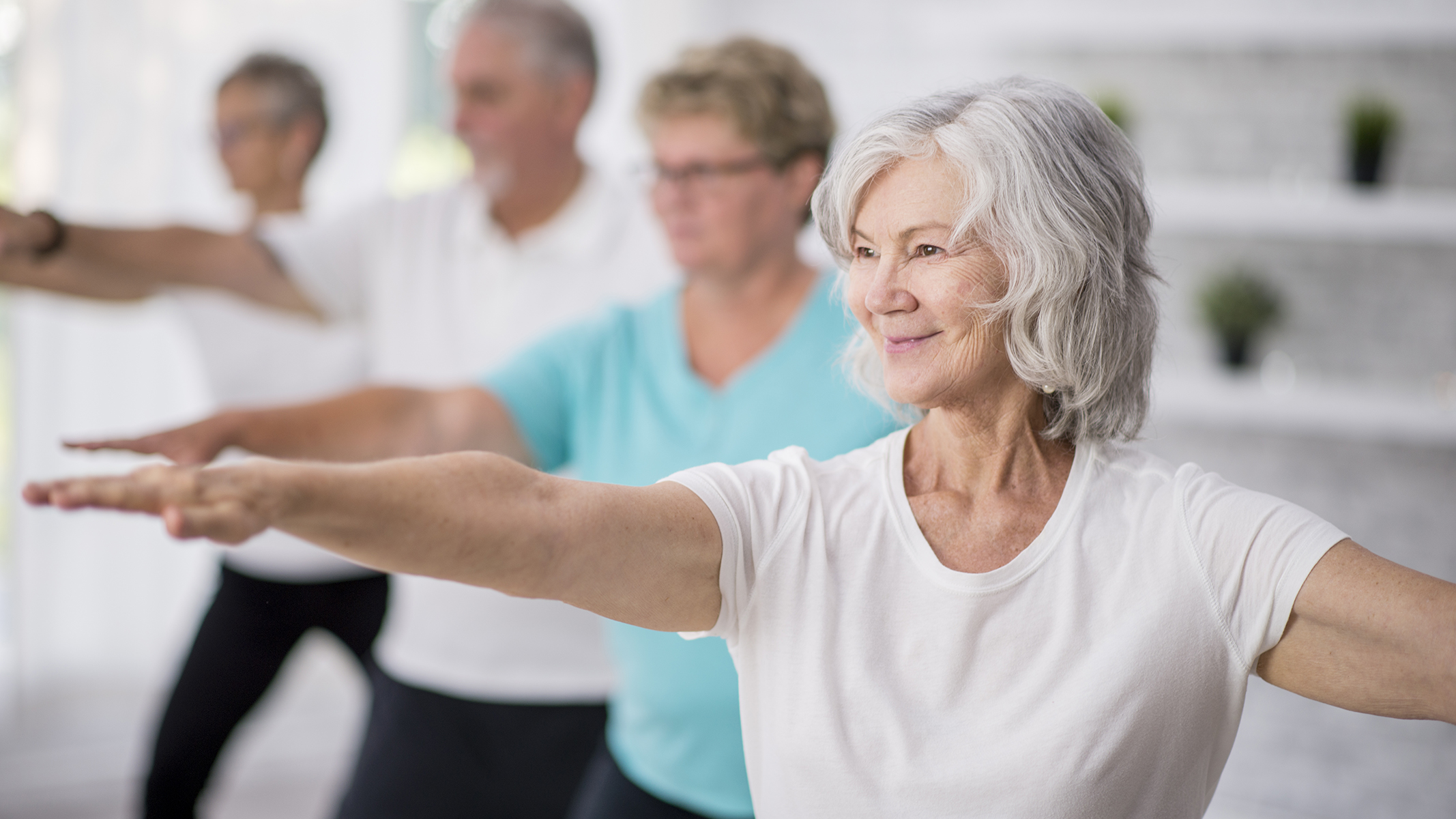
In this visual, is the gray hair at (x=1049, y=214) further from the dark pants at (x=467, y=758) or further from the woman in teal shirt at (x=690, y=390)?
the dark pants at (x=467, y=758)

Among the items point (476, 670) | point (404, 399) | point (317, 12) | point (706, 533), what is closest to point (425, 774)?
point (476, 670)

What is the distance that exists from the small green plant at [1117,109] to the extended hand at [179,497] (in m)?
2.64

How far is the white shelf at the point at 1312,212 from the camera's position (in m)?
2.60

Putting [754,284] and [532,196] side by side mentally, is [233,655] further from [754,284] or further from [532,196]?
[754,284]

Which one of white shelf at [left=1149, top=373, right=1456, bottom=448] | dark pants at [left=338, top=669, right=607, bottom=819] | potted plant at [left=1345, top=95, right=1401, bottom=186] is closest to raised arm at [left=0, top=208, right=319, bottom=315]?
dark pants at [left=338, top=669, right=607, bottom=819]

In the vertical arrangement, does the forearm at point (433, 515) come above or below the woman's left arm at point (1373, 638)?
above

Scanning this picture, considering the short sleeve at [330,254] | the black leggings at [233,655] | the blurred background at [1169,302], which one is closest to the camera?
the short sleeve at [330,254]

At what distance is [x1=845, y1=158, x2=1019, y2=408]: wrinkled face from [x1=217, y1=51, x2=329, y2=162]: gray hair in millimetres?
2005

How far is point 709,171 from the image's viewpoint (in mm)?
1471

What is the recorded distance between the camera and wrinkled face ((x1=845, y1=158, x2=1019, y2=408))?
2.80 ft

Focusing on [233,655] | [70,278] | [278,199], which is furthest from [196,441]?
[278,199]

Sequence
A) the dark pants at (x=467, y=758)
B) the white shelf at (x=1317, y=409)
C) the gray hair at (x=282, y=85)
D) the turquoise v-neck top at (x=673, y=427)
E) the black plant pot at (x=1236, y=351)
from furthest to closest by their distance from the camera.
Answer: the black plant pot at (x=1236, y=351)
the white shelf at (x=1317, y=409)
the gray hair at (x=282, y=85)
the dark pants at (x=467, y=758)
the turquoise v-neck top at (x=673, y=427)

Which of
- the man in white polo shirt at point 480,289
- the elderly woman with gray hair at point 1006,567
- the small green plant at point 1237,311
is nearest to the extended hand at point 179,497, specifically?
the elderly woman with gray hair at point 1006,567

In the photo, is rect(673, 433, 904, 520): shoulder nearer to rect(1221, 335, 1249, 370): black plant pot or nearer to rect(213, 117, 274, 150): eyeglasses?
rect(213, 117, 274, 150): eyeglasses
